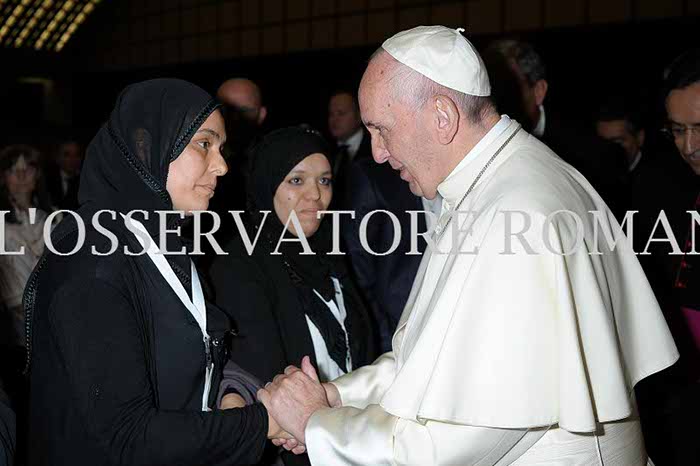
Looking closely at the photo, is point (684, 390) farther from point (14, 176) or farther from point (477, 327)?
point (14, 176)

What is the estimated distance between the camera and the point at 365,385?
2.41 meters

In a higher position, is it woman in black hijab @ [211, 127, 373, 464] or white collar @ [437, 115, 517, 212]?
white collar @ [437, 115, 517, 212]

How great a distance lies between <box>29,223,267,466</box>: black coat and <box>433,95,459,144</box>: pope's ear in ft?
2.66

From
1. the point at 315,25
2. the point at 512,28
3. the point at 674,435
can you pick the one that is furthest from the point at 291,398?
the point at 315,25

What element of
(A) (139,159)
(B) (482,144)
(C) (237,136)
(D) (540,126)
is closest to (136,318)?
(A) (139,159)

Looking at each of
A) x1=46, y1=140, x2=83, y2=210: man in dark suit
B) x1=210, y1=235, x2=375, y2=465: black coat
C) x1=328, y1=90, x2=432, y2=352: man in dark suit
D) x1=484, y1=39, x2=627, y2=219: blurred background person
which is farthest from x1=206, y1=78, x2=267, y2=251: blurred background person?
x1=46, y1=140, x2=83, y2=210: man in dark suit

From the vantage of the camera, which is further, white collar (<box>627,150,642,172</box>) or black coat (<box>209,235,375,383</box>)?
white collar (<box>627,150,642,172</box>)

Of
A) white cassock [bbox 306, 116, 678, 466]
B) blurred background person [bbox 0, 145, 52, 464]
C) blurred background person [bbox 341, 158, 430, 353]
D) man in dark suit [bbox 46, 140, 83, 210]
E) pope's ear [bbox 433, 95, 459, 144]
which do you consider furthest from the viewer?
man in dark suit [bbox 46, 140, 83, 210]

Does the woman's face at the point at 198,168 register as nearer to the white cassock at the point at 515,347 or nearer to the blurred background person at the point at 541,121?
the white cassock at the point at 515,347

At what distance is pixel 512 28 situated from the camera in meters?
8.20

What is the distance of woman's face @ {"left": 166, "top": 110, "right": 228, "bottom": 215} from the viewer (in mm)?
2129

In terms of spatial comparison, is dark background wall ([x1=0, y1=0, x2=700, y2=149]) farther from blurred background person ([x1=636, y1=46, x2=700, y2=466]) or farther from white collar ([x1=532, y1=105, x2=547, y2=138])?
blurred background person ([x1=636, y1=46, x2=700, y2=466])

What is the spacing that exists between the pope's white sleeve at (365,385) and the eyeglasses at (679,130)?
1572 millimetres

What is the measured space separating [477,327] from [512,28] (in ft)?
22.9
